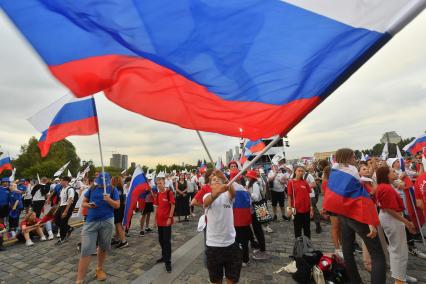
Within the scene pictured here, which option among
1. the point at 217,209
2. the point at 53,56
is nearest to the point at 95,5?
the point at 53,56


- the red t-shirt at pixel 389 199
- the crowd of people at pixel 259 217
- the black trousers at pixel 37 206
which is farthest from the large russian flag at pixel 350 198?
the black trousers at pixel 37 206

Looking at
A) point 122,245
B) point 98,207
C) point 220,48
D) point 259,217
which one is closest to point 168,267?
point 98,207

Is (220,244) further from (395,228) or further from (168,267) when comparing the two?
(395,228)

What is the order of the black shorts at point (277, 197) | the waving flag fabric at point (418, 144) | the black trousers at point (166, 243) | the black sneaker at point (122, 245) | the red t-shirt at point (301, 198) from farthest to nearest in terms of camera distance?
the waving flag fabric at point (418, 144), the black shorts at point (277, 197), the black sneaker at point (122, 245), the red t-shirt at point (301, 198), the black trousers at point (166, 243)

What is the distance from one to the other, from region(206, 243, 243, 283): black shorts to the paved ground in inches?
53.9

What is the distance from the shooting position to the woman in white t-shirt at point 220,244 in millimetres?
3098

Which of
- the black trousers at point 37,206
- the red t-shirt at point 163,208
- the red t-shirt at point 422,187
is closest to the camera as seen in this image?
the red t-shirt at point 422,187

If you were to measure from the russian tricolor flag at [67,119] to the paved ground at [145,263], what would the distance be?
2.86 meters

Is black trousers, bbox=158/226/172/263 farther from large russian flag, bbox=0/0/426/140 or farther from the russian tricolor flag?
large russian flag, bbox=0/0/426/140

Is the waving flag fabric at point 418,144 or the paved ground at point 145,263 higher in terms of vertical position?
the waving flag fabric at point 418,144

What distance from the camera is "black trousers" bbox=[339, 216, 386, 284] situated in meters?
3.26

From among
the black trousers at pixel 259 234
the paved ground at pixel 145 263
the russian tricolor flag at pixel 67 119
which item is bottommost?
the paved ground at pixel 145 263

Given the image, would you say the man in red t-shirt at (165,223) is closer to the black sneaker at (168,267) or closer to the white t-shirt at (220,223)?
the black sneaker at (168,267)

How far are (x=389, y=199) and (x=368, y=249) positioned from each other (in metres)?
0.82
